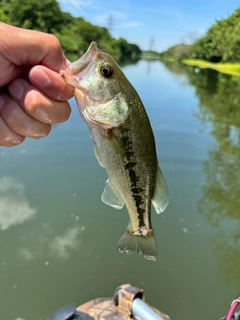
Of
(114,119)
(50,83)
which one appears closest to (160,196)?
(114,119)

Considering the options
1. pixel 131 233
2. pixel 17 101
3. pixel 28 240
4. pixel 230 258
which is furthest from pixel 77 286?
pixel 17 101

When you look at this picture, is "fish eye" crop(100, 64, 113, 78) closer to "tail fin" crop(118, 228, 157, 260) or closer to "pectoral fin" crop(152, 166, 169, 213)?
"pectoral fin" crop(152, 166, 169, 213)

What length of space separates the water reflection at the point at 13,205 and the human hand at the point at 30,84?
3829 millimetres

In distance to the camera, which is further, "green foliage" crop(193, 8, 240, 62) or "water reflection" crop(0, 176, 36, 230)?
"green foliage" crop(193, 8, 240, 62)

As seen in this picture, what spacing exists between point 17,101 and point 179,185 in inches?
238

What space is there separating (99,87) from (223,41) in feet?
226

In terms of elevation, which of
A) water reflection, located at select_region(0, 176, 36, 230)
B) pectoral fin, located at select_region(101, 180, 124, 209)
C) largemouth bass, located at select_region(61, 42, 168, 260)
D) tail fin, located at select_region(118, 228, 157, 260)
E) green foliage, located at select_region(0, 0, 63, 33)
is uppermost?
green foliage, located at select_region(0, 0, 63, 33)

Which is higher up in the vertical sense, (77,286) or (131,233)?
(131,233)

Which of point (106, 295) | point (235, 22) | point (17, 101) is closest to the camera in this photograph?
point (17, 101)

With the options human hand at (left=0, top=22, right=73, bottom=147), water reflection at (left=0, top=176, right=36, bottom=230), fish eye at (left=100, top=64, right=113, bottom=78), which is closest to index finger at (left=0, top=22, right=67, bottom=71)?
human hand at (left=0, top=22, right=73, bottom=147)

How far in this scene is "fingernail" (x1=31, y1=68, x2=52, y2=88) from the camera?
1807mm

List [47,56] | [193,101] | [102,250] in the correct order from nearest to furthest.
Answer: [47,56]
[102,250]
[193,101]

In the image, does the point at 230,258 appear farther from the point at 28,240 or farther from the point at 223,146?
the point at 223,146

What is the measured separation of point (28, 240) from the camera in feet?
17.3
